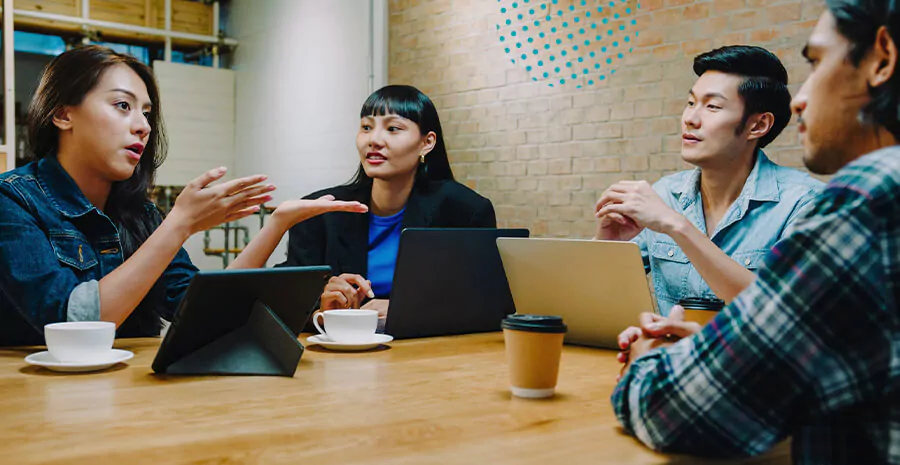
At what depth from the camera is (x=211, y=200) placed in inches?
66.8

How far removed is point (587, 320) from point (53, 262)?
3.66 feet

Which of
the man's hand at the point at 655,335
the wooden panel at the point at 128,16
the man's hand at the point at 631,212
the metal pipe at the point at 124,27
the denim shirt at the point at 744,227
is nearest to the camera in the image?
the man's hand at the point at 655,335

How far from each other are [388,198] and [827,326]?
84.6 inches

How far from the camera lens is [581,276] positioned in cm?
165

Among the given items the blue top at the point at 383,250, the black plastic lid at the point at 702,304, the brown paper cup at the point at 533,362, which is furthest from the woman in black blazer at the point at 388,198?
the brown paper cup at the point at 533,362

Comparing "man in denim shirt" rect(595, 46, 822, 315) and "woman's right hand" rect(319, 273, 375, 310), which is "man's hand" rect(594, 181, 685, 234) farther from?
"woman's right hand" rect(319, 273, 375, 310)

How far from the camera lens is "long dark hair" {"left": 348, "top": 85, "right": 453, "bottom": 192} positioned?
2875 millimetres

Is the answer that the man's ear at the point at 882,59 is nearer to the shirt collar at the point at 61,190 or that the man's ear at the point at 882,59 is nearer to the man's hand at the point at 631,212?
the man's hand at the point at 631,212

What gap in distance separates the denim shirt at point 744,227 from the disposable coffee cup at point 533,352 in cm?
99

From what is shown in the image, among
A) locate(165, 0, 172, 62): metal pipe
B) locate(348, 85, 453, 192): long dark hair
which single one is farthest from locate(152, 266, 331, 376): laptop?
locate(165, 0, 172, 62): metal pipe

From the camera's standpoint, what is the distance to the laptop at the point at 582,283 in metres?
1.59

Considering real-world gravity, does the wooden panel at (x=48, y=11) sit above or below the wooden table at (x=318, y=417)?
above

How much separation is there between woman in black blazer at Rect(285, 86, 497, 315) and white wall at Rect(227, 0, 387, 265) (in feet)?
7.43

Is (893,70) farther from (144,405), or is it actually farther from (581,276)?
(144,405)
